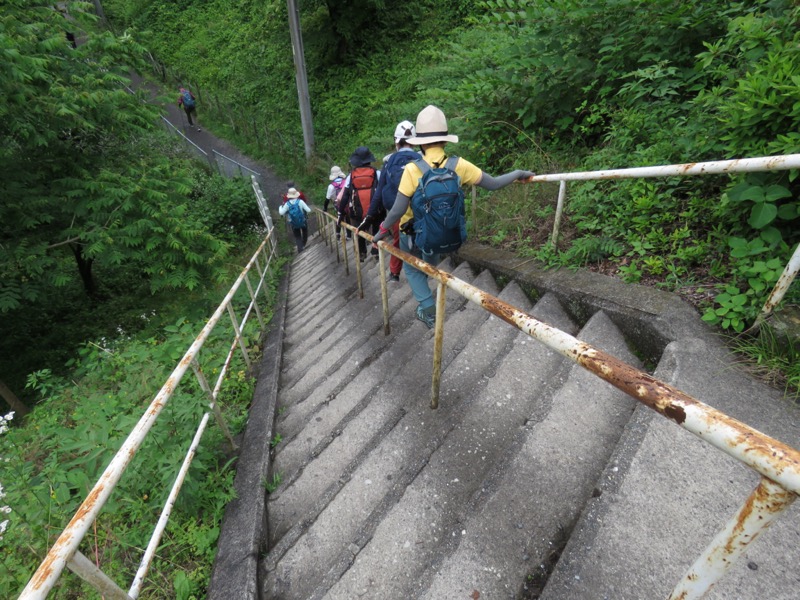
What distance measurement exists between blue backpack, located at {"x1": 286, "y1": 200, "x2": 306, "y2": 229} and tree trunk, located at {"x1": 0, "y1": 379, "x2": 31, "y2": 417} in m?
6.32

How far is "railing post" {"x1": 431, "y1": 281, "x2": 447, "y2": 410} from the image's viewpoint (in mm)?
2170

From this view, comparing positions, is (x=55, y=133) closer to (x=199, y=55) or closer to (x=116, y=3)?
(x=199, y=55)

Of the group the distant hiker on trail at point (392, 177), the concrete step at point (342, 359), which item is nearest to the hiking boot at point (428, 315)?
the concrete step at point (342, 359)

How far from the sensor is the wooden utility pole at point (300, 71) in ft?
40.9

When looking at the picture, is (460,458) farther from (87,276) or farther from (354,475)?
(87,276)

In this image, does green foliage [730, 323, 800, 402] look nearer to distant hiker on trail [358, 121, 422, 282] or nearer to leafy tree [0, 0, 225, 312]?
distant hiker on trail [358, 121, 422, 282]

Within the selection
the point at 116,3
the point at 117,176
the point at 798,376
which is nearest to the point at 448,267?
the point at 798,376

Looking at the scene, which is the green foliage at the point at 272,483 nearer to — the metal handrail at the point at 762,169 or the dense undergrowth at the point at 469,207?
the dense undergrowth at the point at 469,207

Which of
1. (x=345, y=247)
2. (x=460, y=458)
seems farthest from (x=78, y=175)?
(x=460, y=458)

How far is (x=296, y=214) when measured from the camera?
9.51m

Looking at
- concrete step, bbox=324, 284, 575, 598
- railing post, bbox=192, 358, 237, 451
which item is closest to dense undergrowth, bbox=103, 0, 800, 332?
concrete step, bbox=324, 284, 575, 598

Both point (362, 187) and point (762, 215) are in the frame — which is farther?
point (362, 187)

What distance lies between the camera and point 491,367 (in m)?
2.61

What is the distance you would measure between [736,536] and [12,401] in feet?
31.8
